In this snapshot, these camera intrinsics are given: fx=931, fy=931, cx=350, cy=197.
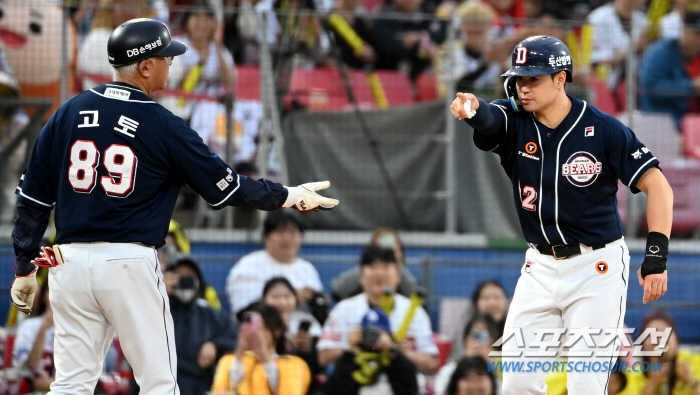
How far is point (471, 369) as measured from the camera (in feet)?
22.5

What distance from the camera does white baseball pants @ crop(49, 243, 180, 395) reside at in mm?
4293

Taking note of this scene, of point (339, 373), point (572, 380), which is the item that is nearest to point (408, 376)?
point (339, 373)

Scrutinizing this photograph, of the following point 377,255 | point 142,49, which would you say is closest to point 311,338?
point 377,255

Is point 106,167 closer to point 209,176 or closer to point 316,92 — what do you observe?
point 209,176

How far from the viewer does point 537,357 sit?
480 centimetres

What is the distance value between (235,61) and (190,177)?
404 cm

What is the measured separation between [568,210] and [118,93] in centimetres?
230

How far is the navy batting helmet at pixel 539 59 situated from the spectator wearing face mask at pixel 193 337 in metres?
3.48

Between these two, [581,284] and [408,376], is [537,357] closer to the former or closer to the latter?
[581,284]

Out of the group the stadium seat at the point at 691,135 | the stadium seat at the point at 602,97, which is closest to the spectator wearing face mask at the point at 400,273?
the stadium seat at the point at 602,97

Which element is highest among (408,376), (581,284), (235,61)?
(235,61)

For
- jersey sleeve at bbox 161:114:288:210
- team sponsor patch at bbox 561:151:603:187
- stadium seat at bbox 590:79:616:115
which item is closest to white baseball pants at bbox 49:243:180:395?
jersey sleeve at bbox 161:114:288:210

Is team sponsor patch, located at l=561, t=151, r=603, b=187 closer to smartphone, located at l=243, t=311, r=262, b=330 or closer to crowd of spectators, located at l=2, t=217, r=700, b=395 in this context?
crowd of spectators, located at l=2, t=217, r=700, b=395

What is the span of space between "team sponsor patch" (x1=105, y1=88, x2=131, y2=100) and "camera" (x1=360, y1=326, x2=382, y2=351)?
10.7 feet
